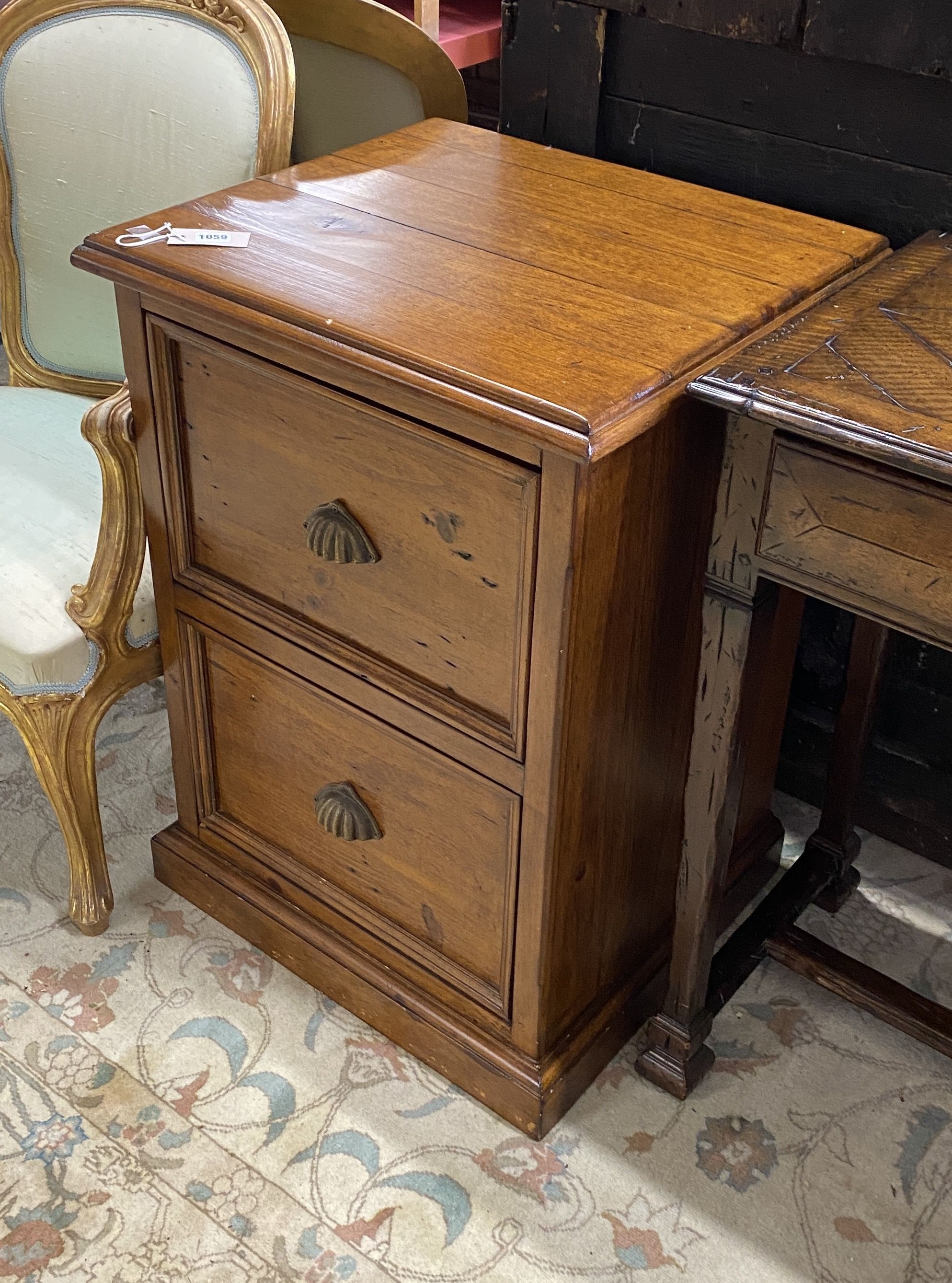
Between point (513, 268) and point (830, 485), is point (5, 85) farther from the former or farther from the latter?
point (830, 485)

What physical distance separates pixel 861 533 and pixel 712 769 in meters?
0.31

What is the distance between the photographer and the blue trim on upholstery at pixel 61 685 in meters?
1.42

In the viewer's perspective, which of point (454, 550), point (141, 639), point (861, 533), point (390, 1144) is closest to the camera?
point (861, 533)

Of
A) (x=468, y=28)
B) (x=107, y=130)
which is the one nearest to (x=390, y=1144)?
(x=107, y=130)

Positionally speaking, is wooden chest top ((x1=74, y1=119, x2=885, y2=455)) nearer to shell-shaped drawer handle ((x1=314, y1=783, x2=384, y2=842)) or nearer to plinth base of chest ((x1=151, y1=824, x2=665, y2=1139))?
shell-shaped drawer handle ((x1=314, y1=783, x2=384, y2=842))

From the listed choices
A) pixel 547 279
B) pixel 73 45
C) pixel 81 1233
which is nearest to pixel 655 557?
pixel 547 279

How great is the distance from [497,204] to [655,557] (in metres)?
0.41

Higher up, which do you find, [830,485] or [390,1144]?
[830,485]

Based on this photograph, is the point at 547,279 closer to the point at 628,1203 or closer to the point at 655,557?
the point at 655,557

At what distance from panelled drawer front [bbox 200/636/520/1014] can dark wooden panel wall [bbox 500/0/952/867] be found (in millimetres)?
564

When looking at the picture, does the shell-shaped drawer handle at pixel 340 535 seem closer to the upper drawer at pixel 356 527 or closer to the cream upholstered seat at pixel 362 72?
the upper drawer at pixel 356 527

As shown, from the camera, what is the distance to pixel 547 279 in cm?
115

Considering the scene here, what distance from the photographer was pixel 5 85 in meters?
1.61

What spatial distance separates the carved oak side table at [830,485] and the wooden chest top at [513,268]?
0.06 m
